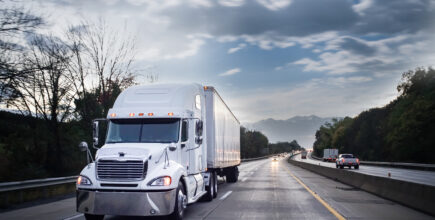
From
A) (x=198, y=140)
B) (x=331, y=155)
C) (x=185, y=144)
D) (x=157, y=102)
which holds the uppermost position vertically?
(x=157, y=102)

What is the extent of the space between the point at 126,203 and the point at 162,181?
0.87m

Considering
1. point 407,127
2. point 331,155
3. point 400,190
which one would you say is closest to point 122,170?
point 400,190

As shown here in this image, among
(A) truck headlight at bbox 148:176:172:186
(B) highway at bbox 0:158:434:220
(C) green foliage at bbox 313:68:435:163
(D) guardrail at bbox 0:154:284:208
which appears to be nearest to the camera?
(A) truck headlight at bbox 148:176:172:186

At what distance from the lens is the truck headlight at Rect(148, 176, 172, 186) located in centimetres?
834

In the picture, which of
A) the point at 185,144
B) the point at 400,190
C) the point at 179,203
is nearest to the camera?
the point at 179,203

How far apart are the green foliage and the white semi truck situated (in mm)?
56578

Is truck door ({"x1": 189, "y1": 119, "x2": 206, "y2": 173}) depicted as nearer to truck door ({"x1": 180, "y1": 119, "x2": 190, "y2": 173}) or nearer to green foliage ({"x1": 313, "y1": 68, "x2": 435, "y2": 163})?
truck door ({"x1": 180, "y1": 119, "x2": 190, "y2": 173})

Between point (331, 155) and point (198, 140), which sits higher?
point (198, 140)

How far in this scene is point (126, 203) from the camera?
322 inches

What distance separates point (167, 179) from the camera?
8523 mm

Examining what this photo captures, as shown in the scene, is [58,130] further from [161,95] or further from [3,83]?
[161,95]

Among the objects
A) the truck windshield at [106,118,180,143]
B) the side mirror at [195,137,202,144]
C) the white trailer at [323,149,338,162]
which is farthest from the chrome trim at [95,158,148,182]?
the white trailer at [323,149,338,162]

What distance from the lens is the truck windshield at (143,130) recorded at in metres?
9.67

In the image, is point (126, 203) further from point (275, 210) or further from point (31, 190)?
point (31, 190)
